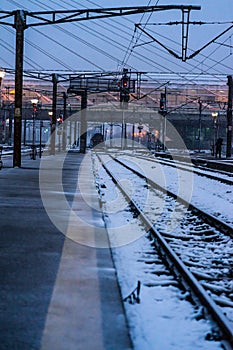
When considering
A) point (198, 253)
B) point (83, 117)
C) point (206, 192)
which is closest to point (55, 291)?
point (198, 253)

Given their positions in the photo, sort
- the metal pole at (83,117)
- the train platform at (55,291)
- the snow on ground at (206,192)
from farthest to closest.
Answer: the metal pole at (83,117) → the snow on ground at (206,192) → the train platform at (55,291)

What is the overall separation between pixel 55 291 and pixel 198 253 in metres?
3.38

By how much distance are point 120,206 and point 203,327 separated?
978cm

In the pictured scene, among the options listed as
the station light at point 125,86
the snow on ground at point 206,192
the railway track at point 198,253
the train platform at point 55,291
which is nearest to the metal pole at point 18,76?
the snow on ground at point 206,192

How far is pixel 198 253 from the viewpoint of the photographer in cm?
891

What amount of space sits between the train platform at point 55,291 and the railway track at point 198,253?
809 millimetres

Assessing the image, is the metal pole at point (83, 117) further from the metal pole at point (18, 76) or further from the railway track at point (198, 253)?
the railway track at point (198, 253)

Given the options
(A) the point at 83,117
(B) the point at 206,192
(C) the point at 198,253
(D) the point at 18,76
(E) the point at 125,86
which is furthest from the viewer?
(A) the point at 83,117

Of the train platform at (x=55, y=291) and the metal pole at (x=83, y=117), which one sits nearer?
the train platform at (x=55, y=291)

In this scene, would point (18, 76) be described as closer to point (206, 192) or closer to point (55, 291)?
point (206, 192)

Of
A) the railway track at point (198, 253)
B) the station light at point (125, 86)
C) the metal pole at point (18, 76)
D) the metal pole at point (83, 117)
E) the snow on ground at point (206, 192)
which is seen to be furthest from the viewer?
the metal pole at point (83, 117)

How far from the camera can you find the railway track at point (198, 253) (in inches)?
228

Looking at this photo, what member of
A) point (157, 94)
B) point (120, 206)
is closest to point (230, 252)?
point (120, 206)

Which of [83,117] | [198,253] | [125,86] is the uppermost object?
[125,86]
